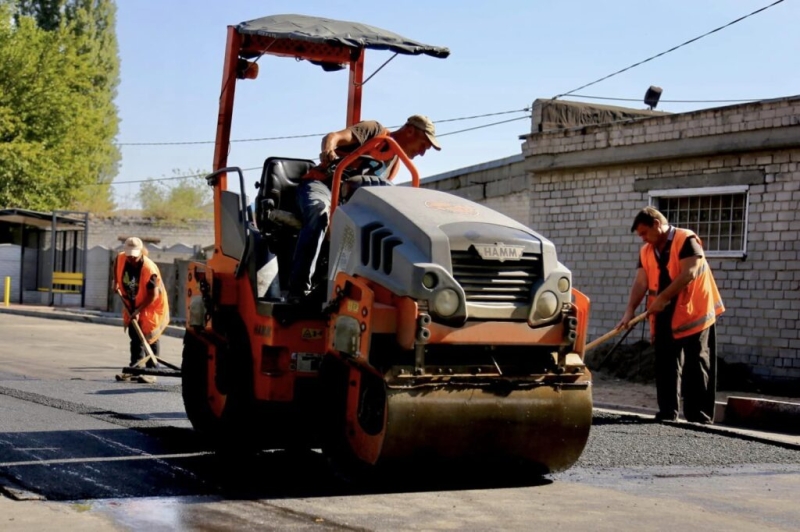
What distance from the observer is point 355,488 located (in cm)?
615

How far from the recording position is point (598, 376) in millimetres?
15828

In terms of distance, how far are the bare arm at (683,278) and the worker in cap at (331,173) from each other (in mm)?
3036

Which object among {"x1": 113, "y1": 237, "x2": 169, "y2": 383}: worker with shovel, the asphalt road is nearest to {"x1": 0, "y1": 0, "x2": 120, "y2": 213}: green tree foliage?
{"x1": 113, "y1": 237, "x2": 169, "y2": 383}: worker with shovel

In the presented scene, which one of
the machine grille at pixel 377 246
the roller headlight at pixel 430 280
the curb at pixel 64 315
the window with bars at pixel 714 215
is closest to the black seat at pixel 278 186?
the machine grille at pixel 377 246

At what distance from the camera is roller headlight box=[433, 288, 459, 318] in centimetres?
579

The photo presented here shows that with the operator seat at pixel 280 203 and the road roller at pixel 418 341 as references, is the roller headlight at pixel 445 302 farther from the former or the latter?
the operator seat at pixel 280 203

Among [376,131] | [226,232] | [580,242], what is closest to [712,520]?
[376,131]

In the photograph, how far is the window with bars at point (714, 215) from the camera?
15039mm

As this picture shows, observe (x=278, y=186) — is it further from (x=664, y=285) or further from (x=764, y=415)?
(x=764, y=415)

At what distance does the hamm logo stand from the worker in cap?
1202 mm

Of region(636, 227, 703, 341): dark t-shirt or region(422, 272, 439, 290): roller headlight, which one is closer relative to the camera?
region(422, 272, 439, 290): roller headlight

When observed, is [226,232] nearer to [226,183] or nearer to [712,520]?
[226,183]

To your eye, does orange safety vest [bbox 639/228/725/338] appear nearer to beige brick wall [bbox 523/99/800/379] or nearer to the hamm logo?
the hamm logo

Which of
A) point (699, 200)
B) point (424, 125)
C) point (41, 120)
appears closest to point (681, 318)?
point (424, 125)
